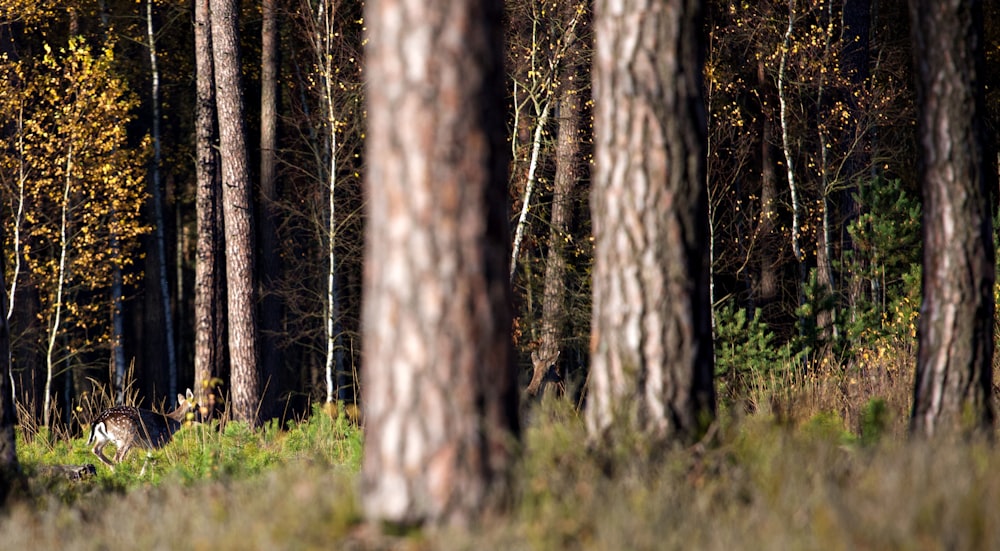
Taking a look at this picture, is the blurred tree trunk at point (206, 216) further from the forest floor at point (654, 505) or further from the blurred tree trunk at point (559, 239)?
the forest floor at point (654, 505)

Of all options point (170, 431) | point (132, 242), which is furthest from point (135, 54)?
point (170, 431)

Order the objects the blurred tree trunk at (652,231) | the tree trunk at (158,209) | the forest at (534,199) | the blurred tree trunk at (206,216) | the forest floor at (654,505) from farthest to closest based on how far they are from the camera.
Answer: the tree trunk at (158,209) < the blurred tree trunk at (206,216) < the forest at (534,199) < the blurred tree trunk at (652,231) < the forest floor at (654,505)

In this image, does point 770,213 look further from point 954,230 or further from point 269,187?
point 954,230

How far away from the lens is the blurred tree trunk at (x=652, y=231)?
5.24 meters

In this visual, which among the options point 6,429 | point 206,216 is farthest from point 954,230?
point 206,216

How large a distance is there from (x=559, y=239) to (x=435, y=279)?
33.5 feet

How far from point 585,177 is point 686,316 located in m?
10.4

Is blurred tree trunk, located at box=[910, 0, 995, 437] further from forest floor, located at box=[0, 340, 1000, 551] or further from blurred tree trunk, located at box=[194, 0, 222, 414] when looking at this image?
blurred tree trunk, located at box=[194, 0, 222, 414]

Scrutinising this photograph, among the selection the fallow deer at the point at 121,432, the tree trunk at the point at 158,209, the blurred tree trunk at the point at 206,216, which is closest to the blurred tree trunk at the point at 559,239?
the fallow deer at the point at 121,432

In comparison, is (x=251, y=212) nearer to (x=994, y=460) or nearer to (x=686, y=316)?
(x=686, y=316)

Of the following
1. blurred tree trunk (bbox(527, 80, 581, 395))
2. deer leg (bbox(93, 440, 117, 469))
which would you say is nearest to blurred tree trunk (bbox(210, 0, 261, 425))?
deer leg (bbox(93, 440, 117, 469))

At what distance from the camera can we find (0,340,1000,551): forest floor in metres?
3.79

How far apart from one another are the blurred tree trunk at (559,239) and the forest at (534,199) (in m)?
0.04

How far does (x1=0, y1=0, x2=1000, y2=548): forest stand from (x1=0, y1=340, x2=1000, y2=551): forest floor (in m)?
0.26
